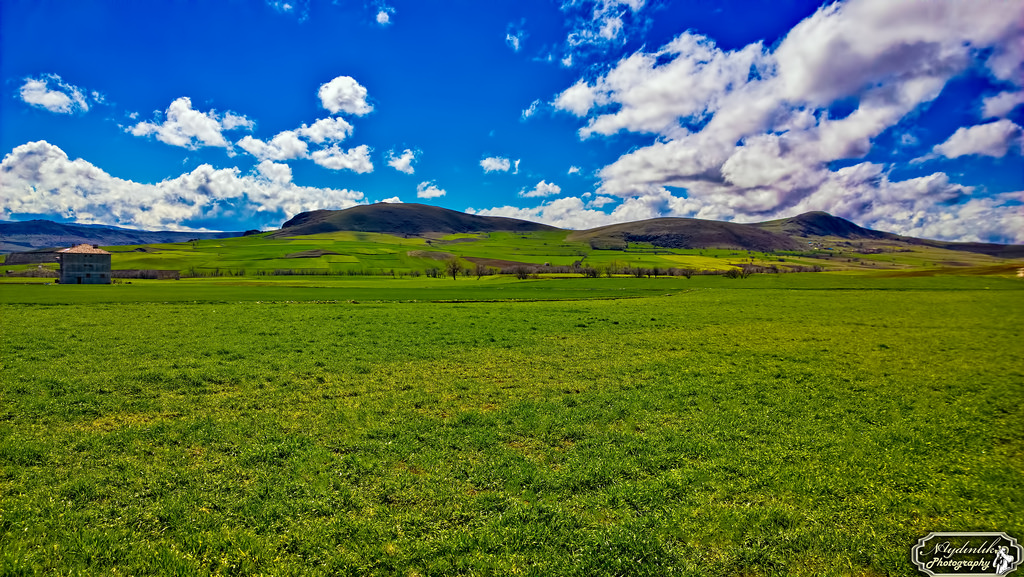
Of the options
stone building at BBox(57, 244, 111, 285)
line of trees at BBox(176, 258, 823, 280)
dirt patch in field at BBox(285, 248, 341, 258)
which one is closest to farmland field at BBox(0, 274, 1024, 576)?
Answer: line of trees at BBox(176, 258, 823, 280)

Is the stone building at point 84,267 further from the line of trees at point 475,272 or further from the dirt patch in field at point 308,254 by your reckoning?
the dirt patch in field at point 308,254

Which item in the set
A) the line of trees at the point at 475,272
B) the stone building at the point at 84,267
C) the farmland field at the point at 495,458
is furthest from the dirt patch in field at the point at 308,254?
the farmland field at the point at 495,458

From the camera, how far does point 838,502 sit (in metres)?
9.52

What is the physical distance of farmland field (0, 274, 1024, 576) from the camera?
809 centimetres

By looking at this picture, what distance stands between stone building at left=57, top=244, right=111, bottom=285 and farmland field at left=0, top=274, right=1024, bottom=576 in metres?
115

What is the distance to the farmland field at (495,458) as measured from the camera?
8.09 meters

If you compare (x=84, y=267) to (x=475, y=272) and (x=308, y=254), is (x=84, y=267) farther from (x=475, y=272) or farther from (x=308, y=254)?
(x=475, y=272)

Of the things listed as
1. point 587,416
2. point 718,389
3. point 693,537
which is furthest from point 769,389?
point 693,537

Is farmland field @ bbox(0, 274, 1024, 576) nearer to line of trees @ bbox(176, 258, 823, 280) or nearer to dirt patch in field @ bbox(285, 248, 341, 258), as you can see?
line of trees @ bbox(176, 258, 823, 280)

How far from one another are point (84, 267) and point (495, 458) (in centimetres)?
14659

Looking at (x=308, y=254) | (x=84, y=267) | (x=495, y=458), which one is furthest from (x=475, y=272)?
(x=495, y=458)

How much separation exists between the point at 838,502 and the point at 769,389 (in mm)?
9835

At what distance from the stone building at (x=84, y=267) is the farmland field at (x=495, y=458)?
377ft

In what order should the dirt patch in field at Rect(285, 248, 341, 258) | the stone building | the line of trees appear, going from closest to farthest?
the stone building < the line of trees < the dirt patch in field at Rect(285, 248, 341, 258)
